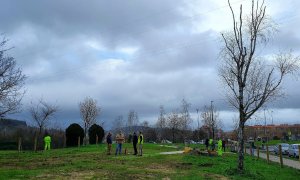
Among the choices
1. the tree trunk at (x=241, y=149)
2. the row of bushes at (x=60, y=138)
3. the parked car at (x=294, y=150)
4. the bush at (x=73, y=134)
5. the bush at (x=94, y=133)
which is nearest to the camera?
the tree trunk at (x=241, y=149)

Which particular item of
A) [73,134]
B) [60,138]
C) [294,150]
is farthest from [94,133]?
[294,150]

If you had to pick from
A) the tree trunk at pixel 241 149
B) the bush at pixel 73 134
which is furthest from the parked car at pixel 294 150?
the tree trunk at pixel 241 149

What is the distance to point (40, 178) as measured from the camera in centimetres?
1491

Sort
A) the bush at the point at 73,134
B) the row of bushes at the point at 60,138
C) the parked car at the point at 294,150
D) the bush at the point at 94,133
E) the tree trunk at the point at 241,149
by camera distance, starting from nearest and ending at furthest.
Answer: the tree trunk at the point at 241,149, the parked car at the point at 294,150, the bush at the point at 73,134, the row of bushes at the point at 60,138, the bush at the point at 94,133

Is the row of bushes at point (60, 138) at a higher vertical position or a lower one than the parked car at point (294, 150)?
higher

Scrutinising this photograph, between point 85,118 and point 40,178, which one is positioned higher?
point 85,118

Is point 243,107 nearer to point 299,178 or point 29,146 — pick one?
point 299,178

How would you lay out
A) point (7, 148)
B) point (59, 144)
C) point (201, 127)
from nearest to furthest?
point (7, 148), point (59, 144), point (201, 127)

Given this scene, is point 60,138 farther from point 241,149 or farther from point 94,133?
point 241,149

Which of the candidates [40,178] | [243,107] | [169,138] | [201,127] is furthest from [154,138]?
[40,178]

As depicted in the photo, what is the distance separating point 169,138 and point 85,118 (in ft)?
140

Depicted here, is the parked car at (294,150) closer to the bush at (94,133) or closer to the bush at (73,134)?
the bush at (94,133)

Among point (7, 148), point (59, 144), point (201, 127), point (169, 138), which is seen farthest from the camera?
point (169, 138)

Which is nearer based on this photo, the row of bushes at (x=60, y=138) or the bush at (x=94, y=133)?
the row of bushes at (x=60, y=138)
